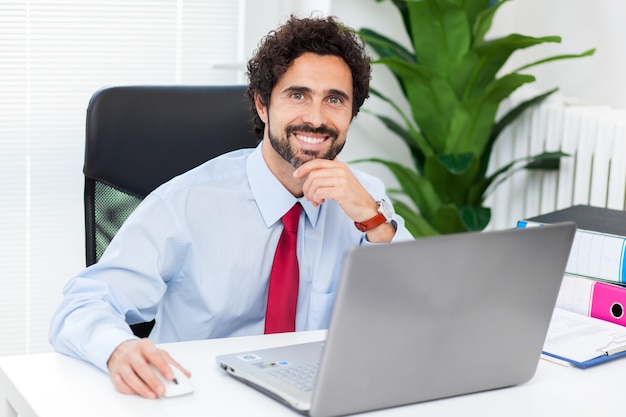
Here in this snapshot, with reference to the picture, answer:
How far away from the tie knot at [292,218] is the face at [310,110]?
0.08 metres

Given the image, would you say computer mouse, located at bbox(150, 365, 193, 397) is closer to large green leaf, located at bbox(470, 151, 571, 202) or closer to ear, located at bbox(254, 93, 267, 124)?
ear, located at bbox(254, 93, 267, 124)

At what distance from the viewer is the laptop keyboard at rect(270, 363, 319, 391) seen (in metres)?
1.25

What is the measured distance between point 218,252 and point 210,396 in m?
0.47

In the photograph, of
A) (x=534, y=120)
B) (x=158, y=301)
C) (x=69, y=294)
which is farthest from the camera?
(x=534, y=120)

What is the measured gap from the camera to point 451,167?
2.77 meters

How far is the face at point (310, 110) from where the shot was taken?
1.74 m

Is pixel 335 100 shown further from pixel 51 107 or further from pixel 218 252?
pixel 51 107

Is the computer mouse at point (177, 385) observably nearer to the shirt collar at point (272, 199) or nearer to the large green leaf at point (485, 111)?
the shirt collar at point (272, 199)

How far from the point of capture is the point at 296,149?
5.68ft

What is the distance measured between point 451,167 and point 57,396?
5.71ft

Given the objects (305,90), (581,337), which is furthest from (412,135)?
(581,337)

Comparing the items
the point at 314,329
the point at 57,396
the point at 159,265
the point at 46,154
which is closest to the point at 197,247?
the point at 159,265

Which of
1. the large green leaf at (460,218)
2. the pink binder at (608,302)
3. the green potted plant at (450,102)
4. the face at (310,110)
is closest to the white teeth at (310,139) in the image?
the face at (310,110)

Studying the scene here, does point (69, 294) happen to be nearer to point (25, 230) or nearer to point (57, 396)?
point (57, 396)
